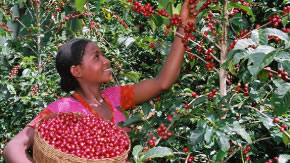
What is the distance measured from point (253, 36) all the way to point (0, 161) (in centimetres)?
317

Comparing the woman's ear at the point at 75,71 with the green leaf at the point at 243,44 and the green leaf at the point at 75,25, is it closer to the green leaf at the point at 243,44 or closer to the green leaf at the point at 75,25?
the green leaf at the point at 243,44

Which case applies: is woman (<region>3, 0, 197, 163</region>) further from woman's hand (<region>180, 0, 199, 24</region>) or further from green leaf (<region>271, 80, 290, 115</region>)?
green leaf (<region>271, 80, 290, 115</region>)

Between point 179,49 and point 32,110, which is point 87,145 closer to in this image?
point 179,49

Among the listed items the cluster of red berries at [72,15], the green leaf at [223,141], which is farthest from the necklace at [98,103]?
the cluster of red berries at [72,15]

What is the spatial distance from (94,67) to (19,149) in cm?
65

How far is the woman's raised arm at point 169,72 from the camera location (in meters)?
1.66

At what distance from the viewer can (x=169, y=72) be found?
6.05 feet

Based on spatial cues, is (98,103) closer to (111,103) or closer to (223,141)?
(111,103)

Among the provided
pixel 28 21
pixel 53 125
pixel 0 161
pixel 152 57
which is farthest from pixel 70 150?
pixel 28 21

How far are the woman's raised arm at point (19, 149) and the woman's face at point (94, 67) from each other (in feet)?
1.67

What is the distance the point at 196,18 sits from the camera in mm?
1681

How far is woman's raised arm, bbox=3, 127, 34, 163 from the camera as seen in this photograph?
1723 mm

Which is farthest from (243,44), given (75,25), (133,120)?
(75,25)

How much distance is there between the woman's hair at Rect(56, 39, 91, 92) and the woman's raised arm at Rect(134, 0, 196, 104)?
424 mm
